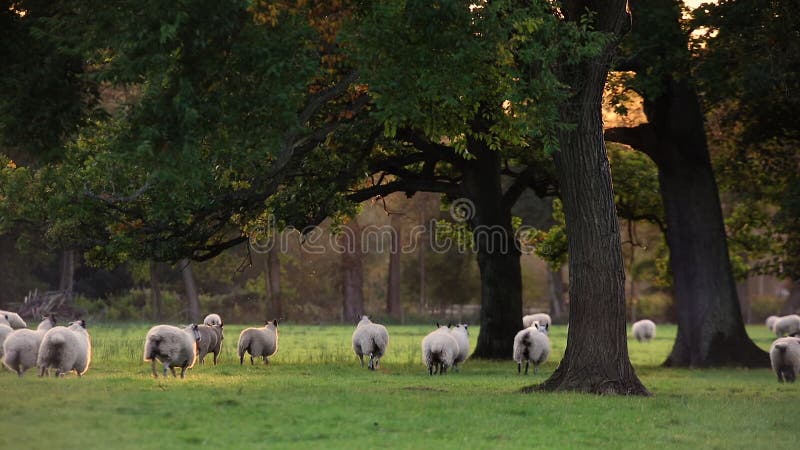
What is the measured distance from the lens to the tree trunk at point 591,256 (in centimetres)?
2178

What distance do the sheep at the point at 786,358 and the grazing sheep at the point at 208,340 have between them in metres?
13.4

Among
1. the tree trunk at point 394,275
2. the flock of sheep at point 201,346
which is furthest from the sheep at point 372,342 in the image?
the tree trunk at point 394,275

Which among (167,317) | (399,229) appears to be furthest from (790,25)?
(167,317)

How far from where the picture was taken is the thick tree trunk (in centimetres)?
3553

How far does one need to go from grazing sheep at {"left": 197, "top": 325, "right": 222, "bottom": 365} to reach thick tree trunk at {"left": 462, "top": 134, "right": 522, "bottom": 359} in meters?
8.30

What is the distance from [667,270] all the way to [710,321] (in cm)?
1001

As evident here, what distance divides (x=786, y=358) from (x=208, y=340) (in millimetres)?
13734

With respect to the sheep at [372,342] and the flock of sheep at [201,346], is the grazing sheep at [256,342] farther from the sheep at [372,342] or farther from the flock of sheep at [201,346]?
the sheep at [372,342]

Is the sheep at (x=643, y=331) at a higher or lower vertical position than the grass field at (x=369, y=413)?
higher

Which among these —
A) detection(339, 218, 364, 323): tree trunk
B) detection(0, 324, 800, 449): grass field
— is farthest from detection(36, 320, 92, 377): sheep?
detection(339, 218, 364, 323): tree trunk

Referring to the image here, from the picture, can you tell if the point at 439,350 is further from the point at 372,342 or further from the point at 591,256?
the point at 591,256

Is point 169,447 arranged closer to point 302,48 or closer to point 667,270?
point 302,48

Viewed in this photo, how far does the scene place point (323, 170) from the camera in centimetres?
3031

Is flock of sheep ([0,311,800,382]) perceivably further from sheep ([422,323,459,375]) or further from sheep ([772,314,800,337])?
sheep ([772,314,800,337])
